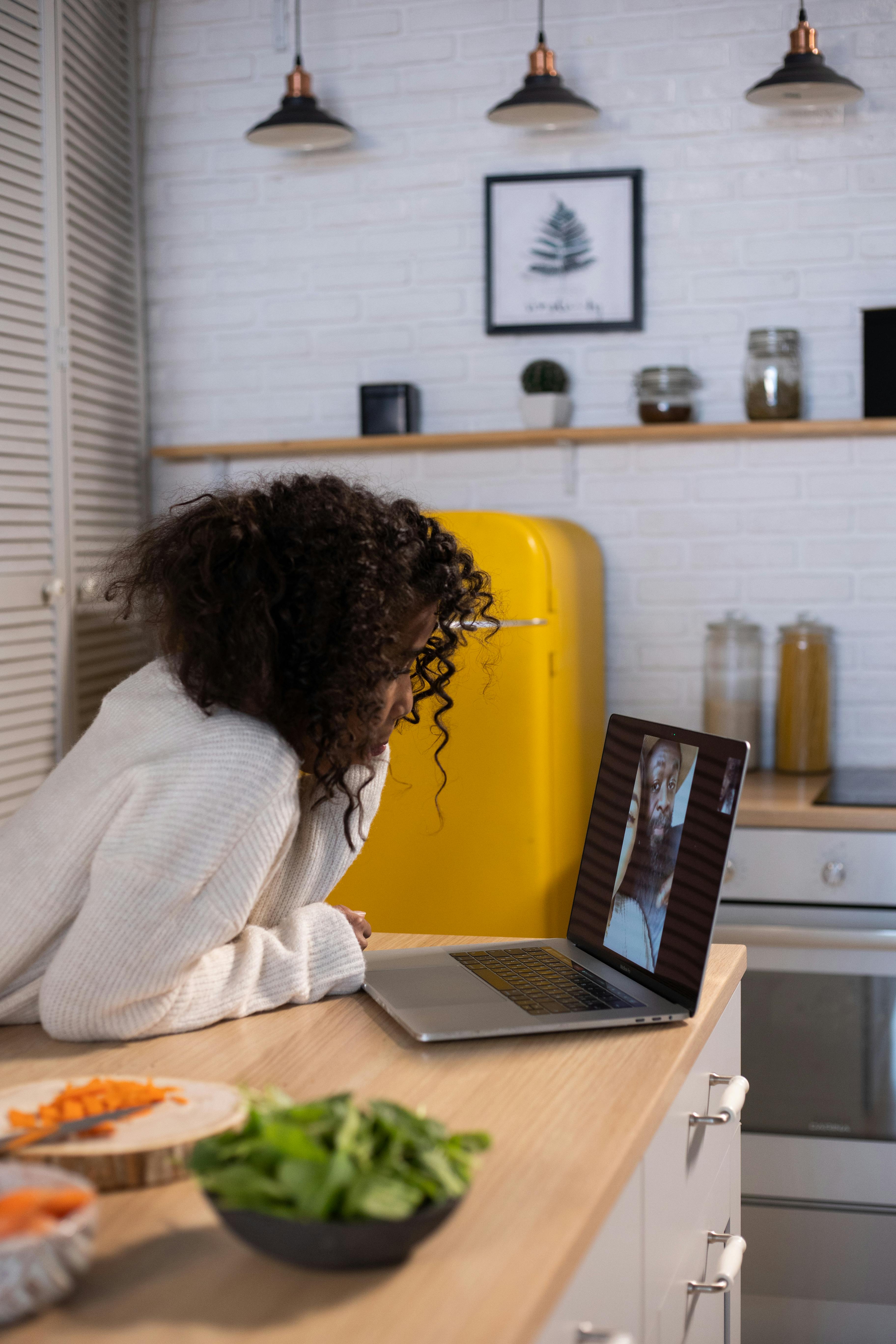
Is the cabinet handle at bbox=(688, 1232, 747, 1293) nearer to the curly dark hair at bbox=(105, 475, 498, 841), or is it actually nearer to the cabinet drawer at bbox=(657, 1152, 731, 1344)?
the cabinet drawer at bbox=(657, 1152, 731, 1344)

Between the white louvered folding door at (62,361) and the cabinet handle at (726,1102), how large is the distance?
1.80 meters

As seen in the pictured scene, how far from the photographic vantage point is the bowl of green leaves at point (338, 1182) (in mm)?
801

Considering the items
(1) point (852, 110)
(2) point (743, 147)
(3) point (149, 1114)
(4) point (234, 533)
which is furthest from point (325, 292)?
(3) point (149, 1114)

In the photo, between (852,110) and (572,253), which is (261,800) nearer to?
(572,253)

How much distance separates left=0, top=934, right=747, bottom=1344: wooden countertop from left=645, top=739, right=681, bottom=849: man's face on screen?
182mm

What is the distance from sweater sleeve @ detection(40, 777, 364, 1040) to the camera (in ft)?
4.07

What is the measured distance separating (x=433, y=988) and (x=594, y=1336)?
508mm

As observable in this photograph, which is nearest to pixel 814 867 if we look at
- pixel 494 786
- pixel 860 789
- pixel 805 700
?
pixel 860 789

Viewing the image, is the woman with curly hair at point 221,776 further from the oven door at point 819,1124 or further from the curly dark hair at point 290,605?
the oven door at point 819,1124

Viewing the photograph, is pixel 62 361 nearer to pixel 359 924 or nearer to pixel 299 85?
pixel 299 85

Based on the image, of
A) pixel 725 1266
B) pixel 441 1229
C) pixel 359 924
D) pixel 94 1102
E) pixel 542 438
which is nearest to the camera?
pixel 441 1229

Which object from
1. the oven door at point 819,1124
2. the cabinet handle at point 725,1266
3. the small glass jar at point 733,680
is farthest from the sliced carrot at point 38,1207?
the small glass jar at point 733,680

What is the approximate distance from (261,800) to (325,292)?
2.32 meters

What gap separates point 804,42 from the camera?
9.05 ft
